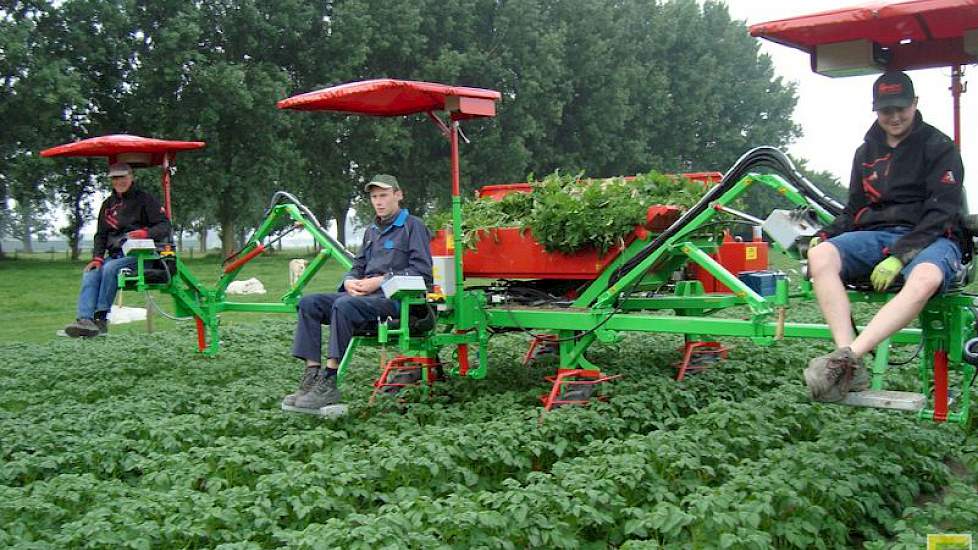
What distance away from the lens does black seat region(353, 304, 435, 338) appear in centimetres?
692

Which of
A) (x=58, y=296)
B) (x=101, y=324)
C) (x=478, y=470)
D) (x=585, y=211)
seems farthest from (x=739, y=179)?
(x=58, y=296)

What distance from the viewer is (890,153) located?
5.35m

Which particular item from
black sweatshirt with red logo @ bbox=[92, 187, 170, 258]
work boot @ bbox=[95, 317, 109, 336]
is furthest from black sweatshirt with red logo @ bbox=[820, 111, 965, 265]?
black sweatshirt with red logo @ bbox=[92, 187, 170, 258]

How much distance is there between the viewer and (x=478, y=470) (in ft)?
18.6

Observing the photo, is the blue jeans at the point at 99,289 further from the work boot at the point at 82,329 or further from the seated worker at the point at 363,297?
the seated worker at the point at 363,297

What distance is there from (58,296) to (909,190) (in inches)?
790

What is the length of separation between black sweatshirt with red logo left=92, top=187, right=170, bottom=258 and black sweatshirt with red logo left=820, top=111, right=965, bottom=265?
21.9 ft

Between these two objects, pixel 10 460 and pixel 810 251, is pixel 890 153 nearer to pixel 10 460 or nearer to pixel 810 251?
pixel 810 251

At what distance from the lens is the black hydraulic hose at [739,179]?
20.1ft

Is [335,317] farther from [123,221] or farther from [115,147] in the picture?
[115,147]

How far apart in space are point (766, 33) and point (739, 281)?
1851 millimetres

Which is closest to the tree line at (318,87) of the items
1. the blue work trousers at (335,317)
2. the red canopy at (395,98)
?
the red canopy at (395,98)

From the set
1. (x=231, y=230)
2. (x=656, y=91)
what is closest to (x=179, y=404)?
(x=231, y=230)

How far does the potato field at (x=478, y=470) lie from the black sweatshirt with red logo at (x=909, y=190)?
1277mm
